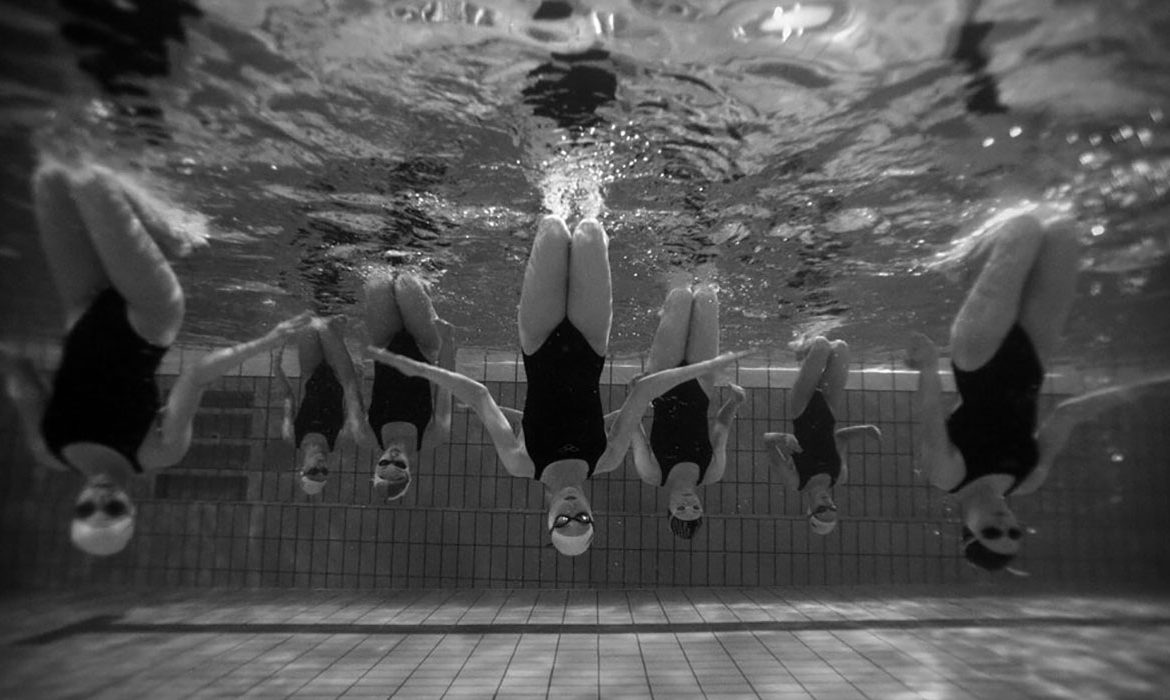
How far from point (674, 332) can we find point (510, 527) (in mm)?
8025

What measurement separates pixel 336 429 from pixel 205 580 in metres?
7.57

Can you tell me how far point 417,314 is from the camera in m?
8.16

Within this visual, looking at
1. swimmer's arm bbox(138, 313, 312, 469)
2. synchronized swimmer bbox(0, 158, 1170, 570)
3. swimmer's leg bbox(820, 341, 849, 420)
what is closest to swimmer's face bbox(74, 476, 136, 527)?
synchronized swimmer bbox(0, 158, 1170, 570)

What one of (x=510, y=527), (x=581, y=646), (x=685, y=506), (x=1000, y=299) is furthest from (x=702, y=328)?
(x=510, y=527)

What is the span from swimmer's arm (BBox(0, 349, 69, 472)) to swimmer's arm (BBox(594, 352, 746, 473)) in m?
5.02

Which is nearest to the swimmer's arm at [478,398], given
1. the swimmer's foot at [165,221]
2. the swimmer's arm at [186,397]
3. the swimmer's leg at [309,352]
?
the swimmer's arm at [186,397]

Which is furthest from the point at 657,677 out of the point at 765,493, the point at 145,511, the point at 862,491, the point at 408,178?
the point at 145,511

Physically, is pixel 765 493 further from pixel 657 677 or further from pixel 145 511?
pixel 145 511

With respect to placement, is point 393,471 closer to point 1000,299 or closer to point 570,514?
point 570,514

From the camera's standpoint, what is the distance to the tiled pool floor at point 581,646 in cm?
692

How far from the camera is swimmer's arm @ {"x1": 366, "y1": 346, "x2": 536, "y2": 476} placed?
533 centimetres

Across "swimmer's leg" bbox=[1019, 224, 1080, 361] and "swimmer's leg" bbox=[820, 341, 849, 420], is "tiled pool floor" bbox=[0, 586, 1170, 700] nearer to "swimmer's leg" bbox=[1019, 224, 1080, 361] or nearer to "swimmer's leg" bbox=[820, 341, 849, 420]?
"swimmer's leg" bbox=[820, 341, 849, 420]

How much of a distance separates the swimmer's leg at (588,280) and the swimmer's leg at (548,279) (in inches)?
2.9

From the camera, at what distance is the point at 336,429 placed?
916 centimetres
